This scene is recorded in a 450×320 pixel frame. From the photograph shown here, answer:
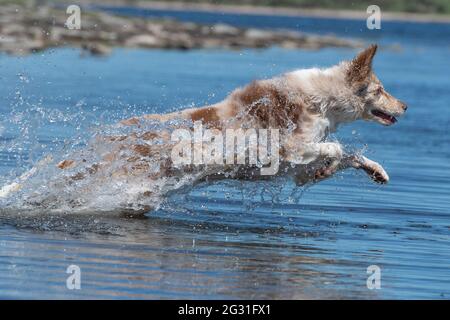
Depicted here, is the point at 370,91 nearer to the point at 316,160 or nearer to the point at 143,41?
the point at 316,160

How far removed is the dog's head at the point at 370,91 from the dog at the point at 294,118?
0.03 ft

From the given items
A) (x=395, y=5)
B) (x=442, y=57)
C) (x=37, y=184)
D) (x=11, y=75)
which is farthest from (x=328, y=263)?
(x=395, y=5)

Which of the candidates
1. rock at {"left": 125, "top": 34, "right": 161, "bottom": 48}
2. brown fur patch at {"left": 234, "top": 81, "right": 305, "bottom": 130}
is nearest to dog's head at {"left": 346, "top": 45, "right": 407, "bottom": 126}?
brown fur patch at {"left": 234, "top": 81, "right": 305, "bottom": 130}

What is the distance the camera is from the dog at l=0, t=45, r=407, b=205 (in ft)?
35.6

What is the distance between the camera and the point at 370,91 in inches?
454

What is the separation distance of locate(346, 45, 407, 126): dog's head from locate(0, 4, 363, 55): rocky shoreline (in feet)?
65.8

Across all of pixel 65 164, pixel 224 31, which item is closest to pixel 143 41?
pixel 224 31

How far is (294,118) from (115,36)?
3347 cm

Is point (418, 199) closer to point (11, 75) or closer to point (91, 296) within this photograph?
point (91, 296)

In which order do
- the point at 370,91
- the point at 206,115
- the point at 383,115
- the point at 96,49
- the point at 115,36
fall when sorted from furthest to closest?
1. the point at 115,36
2. the point at 96,49
3. the point at 383,115
4. the point at 370,91
5. the point at 206,115

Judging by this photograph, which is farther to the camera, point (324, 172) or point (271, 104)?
point (324, 172)

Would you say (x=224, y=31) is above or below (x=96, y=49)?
above

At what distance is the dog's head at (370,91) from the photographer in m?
11.4

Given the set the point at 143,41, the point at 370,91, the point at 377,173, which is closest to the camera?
the point at 377,173
